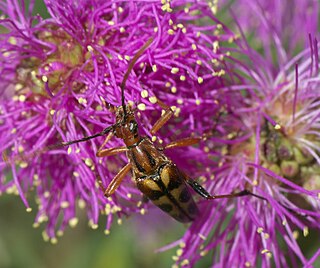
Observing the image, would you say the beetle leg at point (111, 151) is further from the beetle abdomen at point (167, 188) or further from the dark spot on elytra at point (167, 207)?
the dark spot on elytra at point (167, 207)

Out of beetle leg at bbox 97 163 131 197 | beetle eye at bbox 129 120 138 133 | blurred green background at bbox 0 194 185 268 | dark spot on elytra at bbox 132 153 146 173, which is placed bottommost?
blurred green background at bbox 0 194 185 268

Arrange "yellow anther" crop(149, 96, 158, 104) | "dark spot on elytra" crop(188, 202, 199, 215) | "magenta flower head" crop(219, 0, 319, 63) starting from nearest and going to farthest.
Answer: "yellow anther" crop(149, 96, 158, 104) < "dark spot on elytra" crop(188, 202, 199, 215) < "magenta flower head" crop(219, 0, 319, 63)

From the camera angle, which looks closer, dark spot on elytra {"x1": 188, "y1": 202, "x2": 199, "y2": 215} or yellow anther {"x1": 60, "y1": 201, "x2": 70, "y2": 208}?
dark spot on elytra {"x1": 188, "y1": 202, "x2": 199, "y2": 215}

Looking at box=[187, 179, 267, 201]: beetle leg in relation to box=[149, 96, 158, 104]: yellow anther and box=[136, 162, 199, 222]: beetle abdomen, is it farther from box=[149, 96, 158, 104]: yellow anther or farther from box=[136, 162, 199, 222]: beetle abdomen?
box=[149, 96, 158, 104]: yellow anther

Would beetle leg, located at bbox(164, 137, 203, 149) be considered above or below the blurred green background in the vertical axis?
above

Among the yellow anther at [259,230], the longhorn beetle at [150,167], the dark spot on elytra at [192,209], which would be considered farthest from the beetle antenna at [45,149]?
the yellow anther at [259,230]

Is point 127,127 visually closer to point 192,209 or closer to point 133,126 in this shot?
point 133,126

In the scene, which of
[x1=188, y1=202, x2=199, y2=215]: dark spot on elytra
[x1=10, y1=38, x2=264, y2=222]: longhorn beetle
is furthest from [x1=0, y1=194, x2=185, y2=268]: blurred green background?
[x1=10, y1=38, x2=264, y2=222]: longhorn beetle
